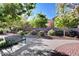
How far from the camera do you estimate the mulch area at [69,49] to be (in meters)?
1.91

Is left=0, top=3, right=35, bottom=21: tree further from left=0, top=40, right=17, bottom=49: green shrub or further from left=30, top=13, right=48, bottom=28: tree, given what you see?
left=0, top=40, right=17, bottom=49: green shrub

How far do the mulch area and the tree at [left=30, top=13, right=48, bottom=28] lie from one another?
36 cm

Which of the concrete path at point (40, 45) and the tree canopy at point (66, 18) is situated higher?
the tree canopy at point (66, 18)

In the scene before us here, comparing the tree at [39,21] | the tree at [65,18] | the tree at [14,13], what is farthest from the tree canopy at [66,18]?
the tree at [14,13]

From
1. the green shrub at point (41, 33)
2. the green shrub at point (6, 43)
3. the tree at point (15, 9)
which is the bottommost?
the green shrub at point (6, 43)

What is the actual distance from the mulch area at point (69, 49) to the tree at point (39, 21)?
0.36 m

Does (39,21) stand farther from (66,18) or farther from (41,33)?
(66,18)

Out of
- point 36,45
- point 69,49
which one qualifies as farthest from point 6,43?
point 69,49

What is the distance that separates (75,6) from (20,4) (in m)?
0.70

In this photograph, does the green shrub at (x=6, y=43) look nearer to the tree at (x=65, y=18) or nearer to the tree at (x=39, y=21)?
the tree at (x=39, y=21)

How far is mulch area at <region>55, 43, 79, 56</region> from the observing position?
191 centimetres

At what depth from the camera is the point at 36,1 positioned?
1931mm

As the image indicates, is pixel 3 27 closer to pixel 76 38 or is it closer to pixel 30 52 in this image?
pixel 30 52

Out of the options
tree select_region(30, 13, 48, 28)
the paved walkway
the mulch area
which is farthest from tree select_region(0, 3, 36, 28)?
the mulch area
